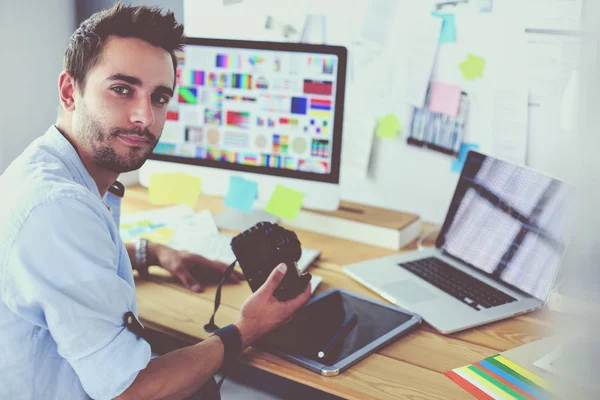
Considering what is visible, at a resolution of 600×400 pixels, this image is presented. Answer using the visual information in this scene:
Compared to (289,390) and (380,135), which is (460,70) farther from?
(289,390)

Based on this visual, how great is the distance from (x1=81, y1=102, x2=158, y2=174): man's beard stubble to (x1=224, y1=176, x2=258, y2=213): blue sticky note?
517 millimetres

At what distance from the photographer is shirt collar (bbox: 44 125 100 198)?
969 mm

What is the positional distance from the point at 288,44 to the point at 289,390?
899 millimetres

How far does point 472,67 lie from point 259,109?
565 millimetres

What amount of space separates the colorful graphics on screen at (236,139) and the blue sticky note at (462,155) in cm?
57

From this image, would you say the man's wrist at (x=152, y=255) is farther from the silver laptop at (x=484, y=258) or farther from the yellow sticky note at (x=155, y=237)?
the silver laptop at (x=484, y=258)

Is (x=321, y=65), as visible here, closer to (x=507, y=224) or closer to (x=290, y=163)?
(x=290, y=163)

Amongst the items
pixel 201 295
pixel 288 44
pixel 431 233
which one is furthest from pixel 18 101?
pixel 431 233

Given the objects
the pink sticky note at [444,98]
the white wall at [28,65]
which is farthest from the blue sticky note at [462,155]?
the white wall at [28,65]

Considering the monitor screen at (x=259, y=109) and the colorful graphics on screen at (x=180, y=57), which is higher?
the colorful graphics on screen at (x=180, y=57)

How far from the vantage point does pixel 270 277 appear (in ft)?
3.48

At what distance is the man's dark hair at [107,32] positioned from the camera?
3.31 ft

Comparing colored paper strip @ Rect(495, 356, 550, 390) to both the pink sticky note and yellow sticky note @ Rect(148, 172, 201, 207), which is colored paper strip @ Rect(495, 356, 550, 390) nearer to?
the pink sticky note

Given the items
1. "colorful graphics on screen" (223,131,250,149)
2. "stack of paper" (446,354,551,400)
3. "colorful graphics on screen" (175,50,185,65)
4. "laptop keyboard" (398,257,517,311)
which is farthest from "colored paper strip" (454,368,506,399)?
"colorful graphics on screen" (175,50,185,65)
